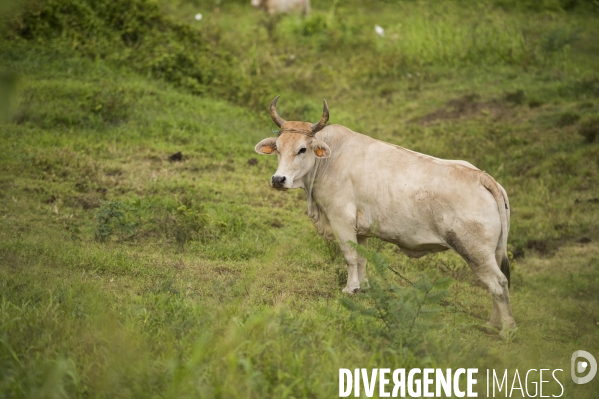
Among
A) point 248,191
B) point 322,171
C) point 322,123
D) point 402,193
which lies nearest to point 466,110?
point 248,191

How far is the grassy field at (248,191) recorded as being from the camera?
4.62 m

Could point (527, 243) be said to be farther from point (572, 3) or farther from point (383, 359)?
point (572, 3)

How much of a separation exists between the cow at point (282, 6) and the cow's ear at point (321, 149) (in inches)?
484

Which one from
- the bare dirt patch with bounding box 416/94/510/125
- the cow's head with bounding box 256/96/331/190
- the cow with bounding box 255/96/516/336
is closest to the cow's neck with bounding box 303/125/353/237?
the cow with bounding box 255/96/516/336

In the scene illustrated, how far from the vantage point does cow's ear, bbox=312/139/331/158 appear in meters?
6.96

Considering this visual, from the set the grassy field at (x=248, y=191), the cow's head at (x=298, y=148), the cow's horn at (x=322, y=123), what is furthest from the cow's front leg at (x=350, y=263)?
the cow's horn at (x=322, y=123)

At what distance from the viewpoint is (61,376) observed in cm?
389

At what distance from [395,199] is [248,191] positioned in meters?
3.21

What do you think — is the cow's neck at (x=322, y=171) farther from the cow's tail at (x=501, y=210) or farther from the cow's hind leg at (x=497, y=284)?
the cow's hind leg at (x=497, y=284)

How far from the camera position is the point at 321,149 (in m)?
6.99

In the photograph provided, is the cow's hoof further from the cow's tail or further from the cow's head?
the cow's tail

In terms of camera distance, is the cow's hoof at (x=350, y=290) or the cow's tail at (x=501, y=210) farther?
the cow's hoof at (x=350, y=290)

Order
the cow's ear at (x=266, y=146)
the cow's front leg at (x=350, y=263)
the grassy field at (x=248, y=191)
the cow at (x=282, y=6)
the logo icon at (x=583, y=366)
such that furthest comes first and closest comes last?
the cow at (x=282, y=6) → the cow's ear at (x=266, y=146) → the cow's front leg at (x=350, y=263) → the logo icon at (x=583, y=366) → the grassy field at (x=248, y=191)

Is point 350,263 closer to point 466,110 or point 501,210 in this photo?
point 501,210
